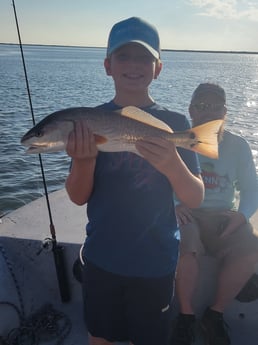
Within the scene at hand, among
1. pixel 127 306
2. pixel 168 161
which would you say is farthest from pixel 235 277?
pixel 168 161

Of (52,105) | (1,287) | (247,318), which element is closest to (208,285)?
(247,318)

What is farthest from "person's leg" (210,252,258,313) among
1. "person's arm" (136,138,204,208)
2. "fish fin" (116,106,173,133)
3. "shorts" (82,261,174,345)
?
"fish fin" (116,106,173,133)

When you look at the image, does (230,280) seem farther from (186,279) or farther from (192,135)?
(192,135)

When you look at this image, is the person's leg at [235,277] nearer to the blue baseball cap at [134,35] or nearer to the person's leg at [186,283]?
the person's leg at [186,283]

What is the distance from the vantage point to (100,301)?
2422mm

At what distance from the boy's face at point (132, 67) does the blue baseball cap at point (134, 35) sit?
31mm

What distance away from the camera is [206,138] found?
7.74 feet

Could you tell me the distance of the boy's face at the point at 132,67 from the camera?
2396 mm

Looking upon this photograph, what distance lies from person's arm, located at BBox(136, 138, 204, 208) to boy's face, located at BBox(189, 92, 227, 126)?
1540 mm

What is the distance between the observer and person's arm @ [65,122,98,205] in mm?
2139

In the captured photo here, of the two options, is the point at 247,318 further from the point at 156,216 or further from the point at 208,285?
the point at 156,216

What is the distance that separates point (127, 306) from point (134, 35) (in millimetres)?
1708

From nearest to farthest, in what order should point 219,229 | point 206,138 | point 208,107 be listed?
point 206,138, point 219,229, point 208,107

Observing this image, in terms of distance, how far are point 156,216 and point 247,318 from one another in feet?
6.17
